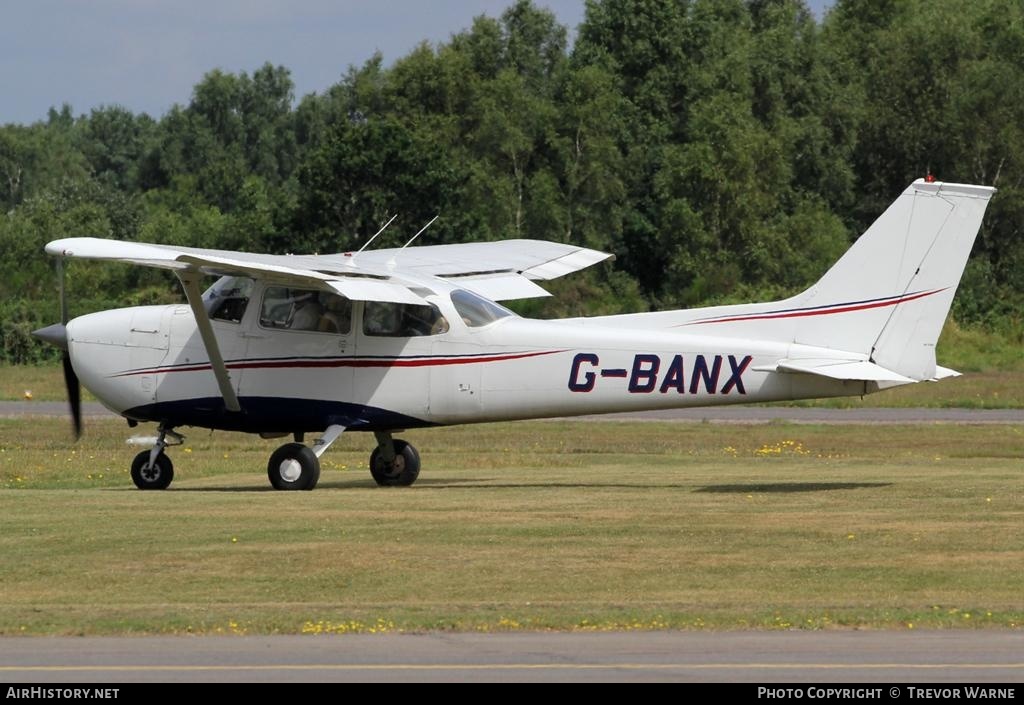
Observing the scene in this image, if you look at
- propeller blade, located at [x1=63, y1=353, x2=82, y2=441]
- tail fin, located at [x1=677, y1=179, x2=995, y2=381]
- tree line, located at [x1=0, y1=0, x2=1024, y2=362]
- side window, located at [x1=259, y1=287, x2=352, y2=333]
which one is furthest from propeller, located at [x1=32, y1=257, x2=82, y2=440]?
tree line, located at [x1=0, y1=0, x2=1024, y2=362]

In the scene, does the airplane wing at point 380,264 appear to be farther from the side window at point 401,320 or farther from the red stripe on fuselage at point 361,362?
the red stripe on fuselage at point 361,362

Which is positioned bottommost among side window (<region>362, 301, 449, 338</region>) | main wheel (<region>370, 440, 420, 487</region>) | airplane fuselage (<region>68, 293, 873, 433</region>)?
main wheel (<region>370, 440, 420, 487</region>)

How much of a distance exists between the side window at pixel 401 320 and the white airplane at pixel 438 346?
0.6 inches

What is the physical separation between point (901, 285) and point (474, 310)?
4.39 meters

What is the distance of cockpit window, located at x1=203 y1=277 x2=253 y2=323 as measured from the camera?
18.0 metres

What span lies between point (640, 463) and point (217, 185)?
246 feet

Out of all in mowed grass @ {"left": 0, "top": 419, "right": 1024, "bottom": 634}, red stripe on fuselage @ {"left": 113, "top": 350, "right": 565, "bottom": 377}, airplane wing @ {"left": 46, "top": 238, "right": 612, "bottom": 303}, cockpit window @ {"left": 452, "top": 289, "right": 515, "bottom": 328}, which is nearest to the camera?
mowed grass @ {"left": 0, "top": 419, "right": 1024, "bottom": 634}

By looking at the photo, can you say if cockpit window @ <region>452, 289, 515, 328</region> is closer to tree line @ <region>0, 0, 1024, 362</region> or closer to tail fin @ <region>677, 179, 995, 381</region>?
tail fin @ <region>677, 179, 995, 381</region>

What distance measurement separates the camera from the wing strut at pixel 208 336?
1681cm

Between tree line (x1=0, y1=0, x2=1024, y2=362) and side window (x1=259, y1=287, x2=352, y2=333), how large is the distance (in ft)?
98.4

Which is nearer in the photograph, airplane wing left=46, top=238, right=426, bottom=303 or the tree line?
airplane wing left=46, top=238, right=426, bottom=303

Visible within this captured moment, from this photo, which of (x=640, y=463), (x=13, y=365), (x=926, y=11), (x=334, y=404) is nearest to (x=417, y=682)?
(x=334, y=404)

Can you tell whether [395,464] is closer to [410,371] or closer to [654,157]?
[410,371]

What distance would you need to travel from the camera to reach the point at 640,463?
2152 centimetres
